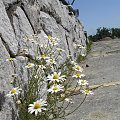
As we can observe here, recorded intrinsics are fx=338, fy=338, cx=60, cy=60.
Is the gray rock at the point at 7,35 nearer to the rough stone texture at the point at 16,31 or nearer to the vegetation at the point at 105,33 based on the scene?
the rough stone texture at the point at 16,31

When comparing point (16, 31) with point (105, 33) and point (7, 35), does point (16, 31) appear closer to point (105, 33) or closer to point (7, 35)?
point (7, 35)

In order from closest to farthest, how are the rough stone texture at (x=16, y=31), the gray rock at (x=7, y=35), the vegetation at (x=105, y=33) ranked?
the rough stone texture at (x=16, y=31)
the gray rock at (x=7, y=35)
the vegetation at (x=105, y=33)

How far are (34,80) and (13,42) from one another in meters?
0.80

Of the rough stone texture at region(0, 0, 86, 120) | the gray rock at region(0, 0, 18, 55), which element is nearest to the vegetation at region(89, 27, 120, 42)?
the rough stone texture at region(0, 0, 86, 120)

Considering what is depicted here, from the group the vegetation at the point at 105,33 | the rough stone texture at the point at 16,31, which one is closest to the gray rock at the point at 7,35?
the rough stone texture at the point at 16,31

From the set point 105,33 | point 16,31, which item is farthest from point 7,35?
point 105,33

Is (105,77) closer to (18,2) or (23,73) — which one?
(18,2)

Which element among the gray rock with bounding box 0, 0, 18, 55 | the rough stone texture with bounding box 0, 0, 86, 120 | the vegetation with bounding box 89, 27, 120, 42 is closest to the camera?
the rough stone texture with bounding box 0, 0, 86, 120

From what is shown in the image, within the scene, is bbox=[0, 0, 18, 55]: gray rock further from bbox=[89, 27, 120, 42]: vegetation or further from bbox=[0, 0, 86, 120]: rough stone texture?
bbox=[89, 27, 120, 42]: vegetation

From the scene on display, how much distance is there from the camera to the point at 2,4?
413 cm

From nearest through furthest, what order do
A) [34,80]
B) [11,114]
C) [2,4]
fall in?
[11,114] → [34,80] → [2,4]

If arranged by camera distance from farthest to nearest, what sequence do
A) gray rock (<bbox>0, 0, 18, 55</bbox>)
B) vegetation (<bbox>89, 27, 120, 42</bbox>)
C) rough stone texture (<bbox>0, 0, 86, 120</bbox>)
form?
1. vegetation (<bbox>89, 27, 120, 42</bbox>)
2. gray rock (<bbox>0, 0, 18, 55</bbox>)
3. rough stone texture (<bbox>0, 0, 86, 120</bbox>)

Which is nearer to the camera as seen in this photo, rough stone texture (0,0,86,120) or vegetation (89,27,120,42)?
rough stone texture (0,0,86,120)

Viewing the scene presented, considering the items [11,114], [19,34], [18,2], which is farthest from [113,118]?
[18,2]
